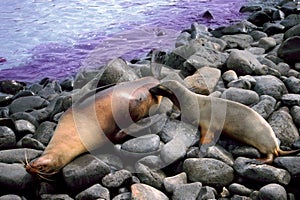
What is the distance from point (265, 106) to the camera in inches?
148

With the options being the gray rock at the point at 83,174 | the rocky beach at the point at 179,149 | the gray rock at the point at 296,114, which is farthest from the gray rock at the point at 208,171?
the gray rock at the point at 296,114

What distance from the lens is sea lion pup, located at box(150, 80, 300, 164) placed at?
329cm

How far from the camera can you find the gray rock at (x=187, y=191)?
2.83 m

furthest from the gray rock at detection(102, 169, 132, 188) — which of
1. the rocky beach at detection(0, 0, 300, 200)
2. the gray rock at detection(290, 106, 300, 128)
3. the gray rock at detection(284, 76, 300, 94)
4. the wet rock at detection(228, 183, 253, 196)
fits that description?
the gray rock at detection(284, 76, 300, 94)

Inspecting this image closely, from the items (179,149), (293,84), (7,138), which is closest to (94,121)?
(179,149)

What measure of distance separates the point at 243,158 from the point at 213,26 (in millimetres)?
5189

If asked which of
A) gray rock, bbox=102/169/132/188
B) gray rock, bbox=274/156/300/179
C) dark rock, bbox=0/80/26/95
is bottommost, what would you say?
dark rock, bbox=0/80/26/95

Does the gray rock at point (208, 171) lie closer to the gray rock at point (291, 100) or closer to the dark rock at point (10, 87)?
the gray rock at point (291, 100)

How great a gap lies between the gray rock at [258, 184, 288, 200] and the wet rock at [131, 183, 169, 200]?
59 cm

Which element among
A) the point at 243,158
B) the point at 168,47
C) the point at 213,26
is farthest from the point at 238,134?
the point at 213,26

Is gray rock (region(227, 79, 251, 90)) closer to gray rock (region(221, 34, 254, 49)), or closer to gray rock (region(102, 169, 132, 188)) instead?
gray rock (region(102, 169, 132, 188))

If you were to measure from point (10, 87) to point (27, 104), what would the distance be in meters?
1.09

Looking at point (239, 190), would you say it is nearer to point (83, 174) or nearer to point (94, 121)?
point (83, 174)

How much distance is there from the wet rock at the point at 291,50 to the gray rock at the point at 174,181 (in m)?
2.66
